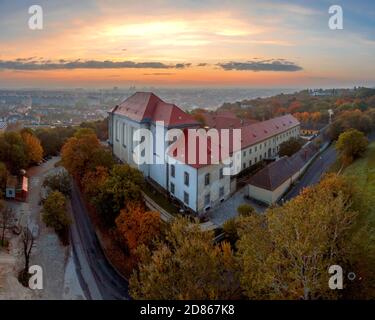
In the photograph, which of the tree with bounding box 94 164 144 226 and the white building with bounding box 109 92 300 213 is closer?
the tree with bounding box 94 164 144 226

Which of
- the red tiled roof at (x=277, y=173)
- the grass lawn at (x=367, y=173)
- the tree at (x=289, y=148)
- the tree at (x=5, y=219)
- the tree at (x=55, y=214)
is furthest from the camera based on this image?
the tree at (x=289, y=148)

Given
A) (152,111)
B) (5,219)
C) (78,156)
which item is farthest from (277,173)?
(5,219)

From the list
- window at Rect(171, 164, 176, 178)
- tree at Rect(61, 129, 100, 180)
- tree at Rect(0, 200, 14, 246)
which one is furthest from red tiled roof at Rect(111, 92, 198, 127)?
tree at Rect(0, 200, 14, 246)

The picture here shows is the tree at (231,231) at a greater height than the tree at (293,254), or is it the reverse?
the tree at (293,254)

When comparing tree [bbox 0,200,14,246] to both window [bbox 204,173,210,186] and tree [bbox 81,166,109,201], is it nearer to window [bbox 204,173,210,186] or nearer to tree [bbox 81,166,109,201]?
tree [bbox 81,166,109,201]

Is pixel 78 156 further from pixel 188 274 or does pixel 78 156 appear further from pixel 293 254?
pixel 293 254

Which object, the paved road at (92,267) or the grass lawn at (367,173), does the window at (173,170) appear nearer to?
the paved road at (92,267)

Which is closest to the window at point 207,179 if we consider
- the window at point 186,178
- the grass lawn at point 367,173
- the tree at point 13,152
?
the window at point 186,178
